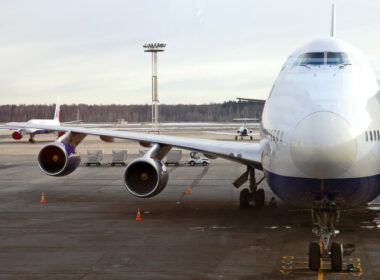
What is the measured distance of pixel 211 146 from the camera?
2044 centimetres

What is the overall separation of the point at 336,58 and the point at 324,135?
3545 millimetres

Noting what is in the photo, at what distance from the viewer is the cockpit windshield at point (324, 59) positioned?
14.3 meters

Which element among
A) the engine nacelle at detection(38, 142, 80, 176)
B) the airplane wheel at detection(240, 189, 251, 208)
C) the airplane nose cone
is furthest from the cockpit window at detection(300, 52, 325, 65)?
the engine nacelle at detection(38, 142, 80, 176)

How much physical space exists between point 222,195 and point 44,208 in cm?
789

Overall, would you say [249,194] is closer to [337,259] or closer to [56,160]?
[56,160]

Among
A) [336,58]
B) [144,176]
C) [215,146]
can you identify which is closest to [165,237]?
[144,176]

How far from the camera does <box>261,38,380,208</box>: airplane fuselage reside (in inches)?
463

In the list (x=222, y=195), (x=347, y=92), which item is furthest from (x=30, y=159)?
(x=347, y=92)

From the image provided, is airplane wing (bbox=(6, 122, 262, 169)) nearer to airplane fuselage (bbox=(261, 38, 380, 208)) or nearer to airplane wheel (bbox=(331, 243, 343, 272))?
airplane fuselage (bbox=(261, 38, 380, 208))

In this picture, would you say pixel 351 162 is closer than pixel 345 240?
Yes

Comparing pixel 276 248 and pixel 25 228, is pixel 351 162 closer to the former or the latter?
pixel 276 248

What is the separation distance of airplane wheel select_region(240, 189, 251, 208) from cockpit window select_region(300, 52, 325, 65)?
27.1 feet

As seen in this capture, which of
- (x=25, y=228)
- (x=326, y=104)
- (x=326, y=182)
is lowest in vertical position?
(x=25, y=228)

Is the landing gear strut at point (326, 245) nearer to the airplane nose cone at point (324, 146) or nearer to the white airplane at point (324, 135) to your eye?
the white airplane at point (324, 135)
